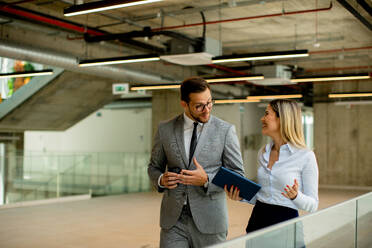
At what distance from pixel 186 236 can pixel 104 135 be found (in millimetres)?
20013

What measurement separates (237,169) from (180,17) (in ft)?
25.0

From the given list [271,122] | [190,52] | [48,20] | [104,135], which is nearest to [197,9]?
[190,52]

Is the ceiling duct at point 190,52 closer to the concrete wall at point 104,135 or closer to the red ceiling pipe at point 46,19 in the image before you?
the red ceiling pipe at point 46,19

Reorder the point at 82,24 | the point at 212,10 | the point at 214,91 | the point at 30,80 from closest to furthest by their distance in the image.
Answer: the point at 212,10 < the point at 82,24 < the point at 30,80 < the point at 214,91

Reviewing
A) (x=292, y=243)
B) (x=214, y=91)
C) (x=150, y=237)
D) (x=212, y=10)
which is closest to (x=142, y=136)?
(x=214, y=91)

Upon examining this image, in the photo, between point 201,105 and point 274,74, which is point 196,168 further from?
point 274,74

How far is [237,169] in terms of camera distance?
7.41 ft

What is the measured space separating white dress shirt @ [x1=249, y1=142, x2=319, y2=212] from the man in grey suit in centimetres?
21

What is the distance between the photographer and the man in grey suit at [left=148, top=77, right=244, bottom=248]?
2209 mm

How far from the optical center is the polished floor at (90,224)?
6879 mm

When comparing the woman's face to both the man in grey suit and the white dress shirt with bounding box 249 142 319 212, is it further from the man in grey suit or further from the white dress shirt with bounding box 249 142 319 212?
the man in grey suit

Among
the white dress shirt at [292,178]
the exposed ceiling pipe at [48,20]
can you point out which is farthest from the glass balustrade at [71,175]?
the white dress shirt at [292,178]

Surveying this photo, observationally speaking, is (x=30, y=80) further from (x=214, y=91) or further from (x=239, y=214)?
(x=239, y=214)

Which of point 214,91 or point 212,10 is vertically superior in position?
point 212,10
